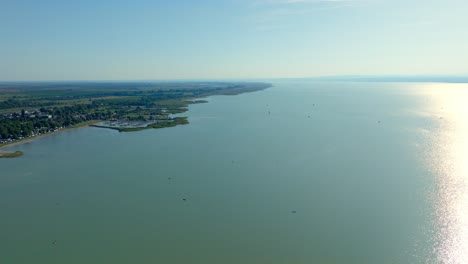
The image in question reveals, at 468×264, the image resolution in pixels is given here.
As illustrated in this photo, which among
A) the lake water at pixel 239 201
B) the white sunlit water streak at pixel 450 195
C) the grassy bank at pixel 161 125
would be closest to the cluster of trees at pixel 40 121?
the lake water at pixel 239 201

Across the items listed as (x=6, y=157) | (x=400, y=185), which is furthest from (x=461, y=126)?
(x=6, y=157)

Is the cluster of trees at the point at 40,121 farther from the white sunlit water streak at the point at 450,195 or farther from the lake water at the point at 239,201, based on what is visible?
the white sunlit water streak at the point at 450,195

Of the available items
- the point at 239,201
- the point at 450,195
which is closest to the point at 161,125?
the point at 239,201

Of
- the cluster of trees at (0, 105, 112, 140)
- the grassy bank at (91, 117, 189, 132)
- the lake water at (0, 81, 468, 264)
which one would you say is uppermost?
the cluster of trees at (0, 105, 112, 140)

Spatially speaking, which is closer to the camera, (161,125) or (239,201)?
(239,201)

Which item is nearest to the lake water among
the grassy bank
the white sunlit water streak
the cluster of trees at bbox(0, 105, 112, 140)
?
the white sunlit water streak

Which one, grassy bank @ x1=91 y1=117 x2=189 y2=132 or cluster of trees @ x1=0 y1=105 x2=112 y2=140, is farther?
grassy bank @ x1=91 y1=117 x2=189 y2=132

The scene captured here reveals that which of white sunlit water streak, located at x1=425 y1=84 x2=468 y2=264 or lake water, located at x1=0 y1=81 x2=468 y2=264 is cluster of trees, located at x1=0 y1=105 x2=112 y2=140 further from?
white sunlit water streak, located at x1=425 y1=84 x2=468 y2=264

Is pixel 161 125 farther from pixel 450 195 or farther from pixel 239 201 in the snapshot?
pixel 450 195

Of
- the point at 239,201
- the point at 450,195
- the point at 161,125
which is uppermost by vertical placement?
the point at 161,125
